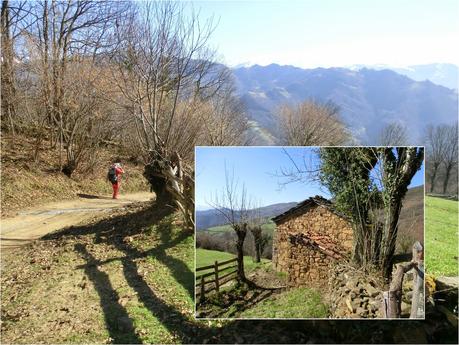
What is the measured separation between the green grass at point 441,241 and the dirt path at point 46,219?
7.88 m

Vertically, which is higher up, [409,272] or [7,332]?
[409,272]

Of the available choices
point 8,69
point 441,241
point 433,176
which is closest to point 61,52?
point 8,69

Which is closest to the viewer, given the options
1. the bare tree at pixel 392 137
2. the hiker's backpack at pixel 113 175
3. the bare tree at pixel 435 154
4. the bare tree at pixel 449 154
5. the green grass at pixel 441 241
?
the green grass at pixel 441 241

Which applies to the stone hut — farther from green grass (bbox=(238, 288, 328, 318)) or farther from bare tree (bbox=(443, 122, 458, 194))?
bare tree (bbox=(443, 122, 458, 194))

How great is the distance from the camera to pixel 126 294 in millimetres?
6840

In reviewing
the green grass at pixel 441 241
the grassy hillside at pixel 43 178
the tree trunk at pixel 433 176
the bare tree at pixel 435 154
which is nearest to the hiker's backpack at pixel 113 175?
the grassy hillside at pixel 43 178

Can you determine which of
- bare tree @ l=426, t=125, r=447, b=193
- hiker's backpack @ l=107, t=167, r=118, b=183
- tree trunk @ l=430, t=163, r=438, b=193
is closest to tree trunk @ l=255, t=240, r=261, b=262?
hiker's backpack @ l=107, t=167, r=118, b=183

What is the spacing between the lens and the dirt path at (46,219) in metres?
10.9

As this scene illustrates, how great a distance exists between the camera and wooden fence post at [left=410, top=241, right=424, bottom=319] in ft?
13.3

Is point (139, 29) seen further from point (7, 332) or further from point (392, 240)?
point (392, 240)

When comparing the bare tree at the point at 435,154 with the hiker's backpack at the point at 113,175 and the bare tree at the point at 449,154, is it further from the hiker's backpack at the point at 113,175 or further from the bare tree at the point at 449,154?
the hiker's backpack at the point at 113,175

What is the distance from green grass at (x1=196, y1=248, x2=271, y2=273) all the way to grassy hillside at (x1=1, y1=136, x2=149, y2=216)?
10.5m

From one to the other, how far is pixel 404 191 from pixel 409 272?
0.67 metres

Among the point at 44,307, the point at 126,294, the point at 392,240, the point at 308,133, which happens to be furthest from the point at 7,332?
the point at 308,133
